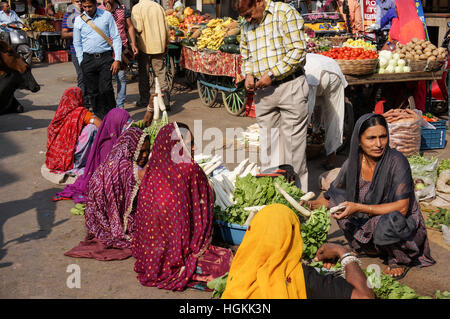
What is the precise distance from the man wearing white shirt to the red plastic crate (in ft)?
42.3

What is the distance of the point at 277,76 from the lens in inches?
194

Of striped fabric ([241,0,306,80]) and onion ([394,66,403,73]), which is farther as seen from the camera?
onion ([394,66,403,73])

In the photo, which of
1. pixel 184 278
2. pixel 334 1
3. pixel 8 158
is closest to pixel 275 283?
pixel 184 278

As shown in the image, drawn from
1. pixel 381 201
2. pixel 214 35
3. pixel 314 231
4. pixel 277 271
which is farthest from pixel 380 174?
pixel 214 35

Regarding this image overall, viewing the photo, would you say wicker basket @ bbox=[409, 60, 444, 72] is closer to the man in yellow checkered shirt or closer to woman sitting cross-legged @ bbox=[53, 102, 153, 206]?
the man in yellow checkered shirt

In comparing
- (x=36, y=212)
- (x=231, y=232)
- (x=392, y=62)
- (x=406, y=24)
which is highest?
(x=406, y=24)

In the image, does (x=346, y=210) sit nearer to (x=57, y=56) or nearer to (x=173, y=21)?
(x=173, y=21)

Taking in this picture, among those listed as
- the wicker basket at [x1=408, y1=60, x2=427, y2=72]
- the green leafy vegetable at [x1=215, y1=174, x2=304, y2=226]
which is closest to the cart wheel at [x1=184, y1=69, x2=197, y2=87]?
the wicker basket at [x1=408, y1=60, x2=427, y2=72]

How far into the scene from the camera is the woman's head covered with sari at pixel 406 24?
376 inches

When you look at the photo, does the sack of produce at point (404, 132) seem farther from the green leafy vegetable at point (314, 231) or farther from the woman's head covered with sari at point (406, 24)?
the woman's head covered with sari at point (406, 24)

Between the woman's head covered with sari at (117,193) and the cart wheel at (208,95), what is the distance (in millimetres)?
5396

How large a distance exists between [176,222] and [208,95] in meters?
6.50

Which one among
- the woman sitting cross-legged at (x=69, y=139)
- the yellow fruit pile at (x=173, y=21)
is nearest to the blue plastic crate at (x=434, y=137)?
the woman sitting cross-legged at (x=69, y=139)

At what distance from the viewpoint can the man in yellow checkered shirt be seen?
4.89m
